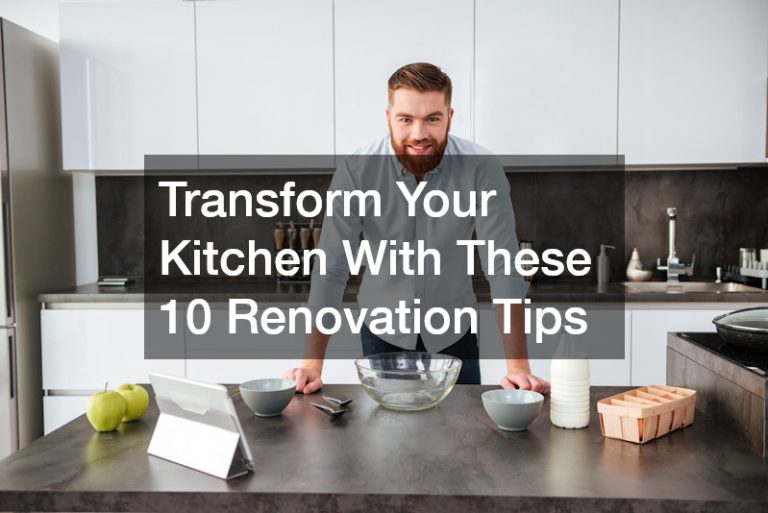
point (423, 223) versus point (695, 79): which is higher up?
point (695, 79)

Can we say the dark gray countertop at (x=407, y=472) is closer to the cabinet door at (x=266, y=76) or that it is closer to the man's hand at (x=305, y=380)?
the man's hand at (x=305, y=380)

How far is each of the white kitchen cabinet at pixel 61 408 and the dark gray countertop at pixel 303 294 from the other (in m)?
0.48

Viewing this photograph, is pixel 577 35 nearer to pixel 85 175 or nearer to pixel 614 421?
pixel 614 421

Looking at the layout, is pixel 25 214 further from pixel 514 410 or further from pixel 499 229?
pixel 514 410

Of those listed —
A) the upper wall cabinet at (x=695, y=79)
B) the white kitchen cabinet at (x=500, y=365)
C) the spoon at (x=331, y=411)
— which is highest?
the upper wall cabinet at (x=695, y=79)

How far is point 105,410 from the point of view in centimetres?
144

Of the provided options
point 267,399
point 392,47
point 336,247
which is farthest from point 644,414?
point 392,47

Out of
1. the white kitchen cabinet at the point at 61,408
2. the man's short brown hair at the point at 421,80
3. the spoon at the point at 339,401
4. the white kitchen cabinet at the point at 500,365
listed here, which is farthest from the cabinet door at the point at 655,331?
the white kitchen cabinet at the point at 61,408

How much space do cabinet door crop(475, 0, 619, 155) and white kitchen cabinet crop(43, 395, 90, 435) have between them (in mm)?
2357

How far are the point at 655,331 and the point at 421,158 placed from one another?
154 cm

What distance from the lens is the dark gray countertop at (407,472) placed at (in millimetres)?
1099

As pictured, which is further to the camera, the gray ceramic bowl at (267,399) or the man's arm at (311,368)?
the man's arm at (311,368)

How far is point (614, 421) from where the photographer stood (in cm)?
136

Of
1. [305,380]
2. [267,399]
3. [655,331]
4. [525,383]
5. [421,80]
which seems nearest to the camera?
[267,399]
